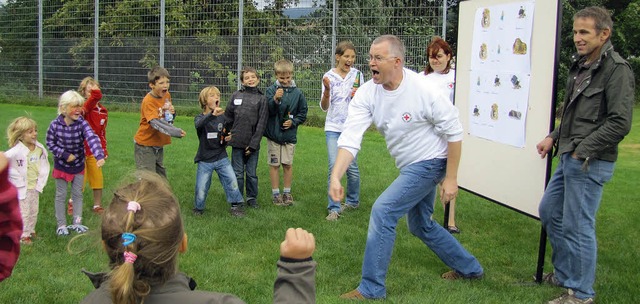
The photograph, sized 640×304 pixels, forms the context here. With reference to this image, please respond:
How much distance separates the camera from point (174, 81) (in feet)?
59.0

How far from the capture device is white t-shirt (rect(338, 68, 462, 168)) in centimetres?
489

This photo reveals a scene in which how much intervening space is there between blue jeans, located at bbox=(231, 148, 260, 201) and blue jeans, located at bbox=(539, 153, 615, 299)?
12.7ft

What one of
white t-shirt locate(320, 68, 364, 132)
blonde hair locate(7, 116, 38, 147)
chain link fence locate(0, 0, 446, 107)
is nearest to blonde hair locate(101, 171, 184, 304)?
blonde hair locate(7, 116, 38, 147)

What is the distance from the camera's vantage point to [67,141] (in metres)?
6.65

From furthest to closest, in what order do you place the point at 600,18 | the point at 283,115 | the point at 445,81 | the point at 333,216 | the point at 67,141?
the point at 283,115, the point at 333,216, the point at 445,81, the point at 67,141, the point at 600,18

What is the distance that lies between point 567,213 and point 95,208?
5057 mm

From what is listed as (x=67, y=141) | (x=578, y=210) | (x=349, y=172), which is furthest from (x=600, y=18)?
(x=67, y=141)

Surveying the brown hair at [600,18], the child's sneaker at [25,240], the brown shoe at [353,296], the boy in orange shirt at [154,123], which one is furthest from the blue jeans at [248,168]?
the brown hair at [600,18]

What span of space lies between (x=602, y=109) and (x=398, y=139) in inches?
56.5

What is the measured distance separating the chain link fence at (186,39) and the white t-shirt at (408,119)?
10088 mm

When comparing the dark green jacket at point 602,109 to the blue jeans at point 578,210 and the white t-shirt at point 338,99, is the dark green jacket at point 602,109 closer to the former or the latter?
the blue jeans at point 578,210

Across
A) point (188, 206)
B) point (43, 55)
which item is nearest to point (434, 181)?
point (188, 206)

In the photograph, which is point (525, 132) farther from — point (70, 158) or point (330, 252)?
point (70, 158)

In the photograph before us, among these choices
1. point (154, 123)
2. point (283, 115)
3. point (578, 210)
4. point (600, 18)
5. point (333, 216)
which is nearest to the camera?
point (600, 18)
